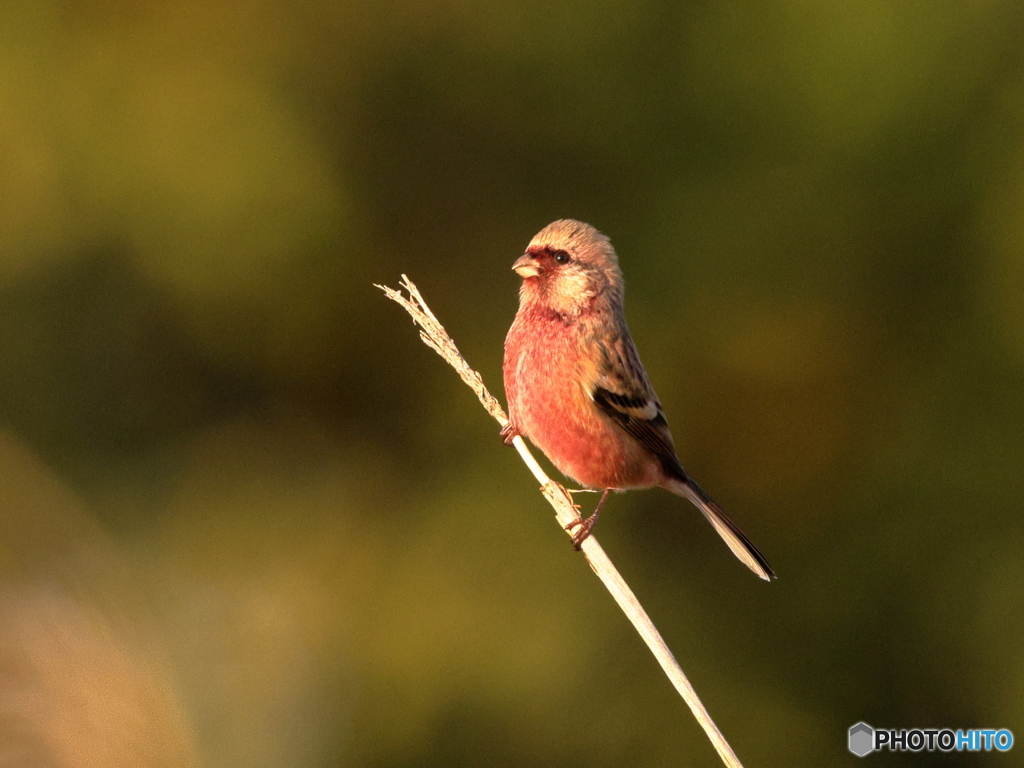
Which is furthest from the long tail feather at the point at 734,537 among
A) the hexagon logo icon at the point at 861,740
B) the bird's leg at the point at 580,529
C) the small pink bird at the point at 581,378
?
the hexagon logo icon at the point at 861,740

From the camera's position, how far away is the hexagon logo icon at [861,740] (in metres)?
6.84

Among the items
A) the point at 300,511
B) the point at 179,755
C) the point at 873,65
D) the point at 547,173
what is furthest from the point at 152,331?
the point at 873,65

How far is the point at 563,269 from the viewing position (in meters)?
5.33

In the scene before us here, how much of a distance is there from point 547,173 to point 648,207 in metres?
1.04

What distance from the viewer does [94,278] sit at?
1121 cm

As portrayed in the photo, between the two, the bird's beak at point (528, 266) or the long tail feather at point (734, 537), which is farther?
the bird's beak at point (528, 266)

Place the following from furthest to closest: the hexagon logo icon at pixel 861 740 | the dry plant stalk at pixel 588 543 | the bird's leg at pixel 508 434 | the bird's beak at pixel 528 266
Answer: the hexagon logo icon at pixel 861 740 < the bird's beak at pixel 528 266 < the bird's leg at pixel 508 434 < the dry plant stalk at pixel 588 543

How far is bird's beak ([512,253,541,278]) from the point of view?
17.3 ft

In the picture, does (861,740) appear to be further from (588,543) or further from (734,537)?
(588,543)

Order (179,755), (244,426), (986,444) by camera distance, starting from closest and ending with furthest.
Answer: (179,755)
(986,444)
(244,426)

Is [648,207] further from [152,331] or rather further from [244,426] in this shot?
[152,331]

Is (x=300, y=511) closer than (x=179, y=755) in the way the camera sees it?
No

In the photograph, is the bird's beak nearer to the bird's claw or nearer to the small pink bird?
the small pink bird

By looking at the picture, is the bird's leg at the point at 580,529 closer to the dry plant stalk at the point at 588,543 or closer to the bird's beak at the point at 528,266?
the dry plant stalk at the point at 588,543
